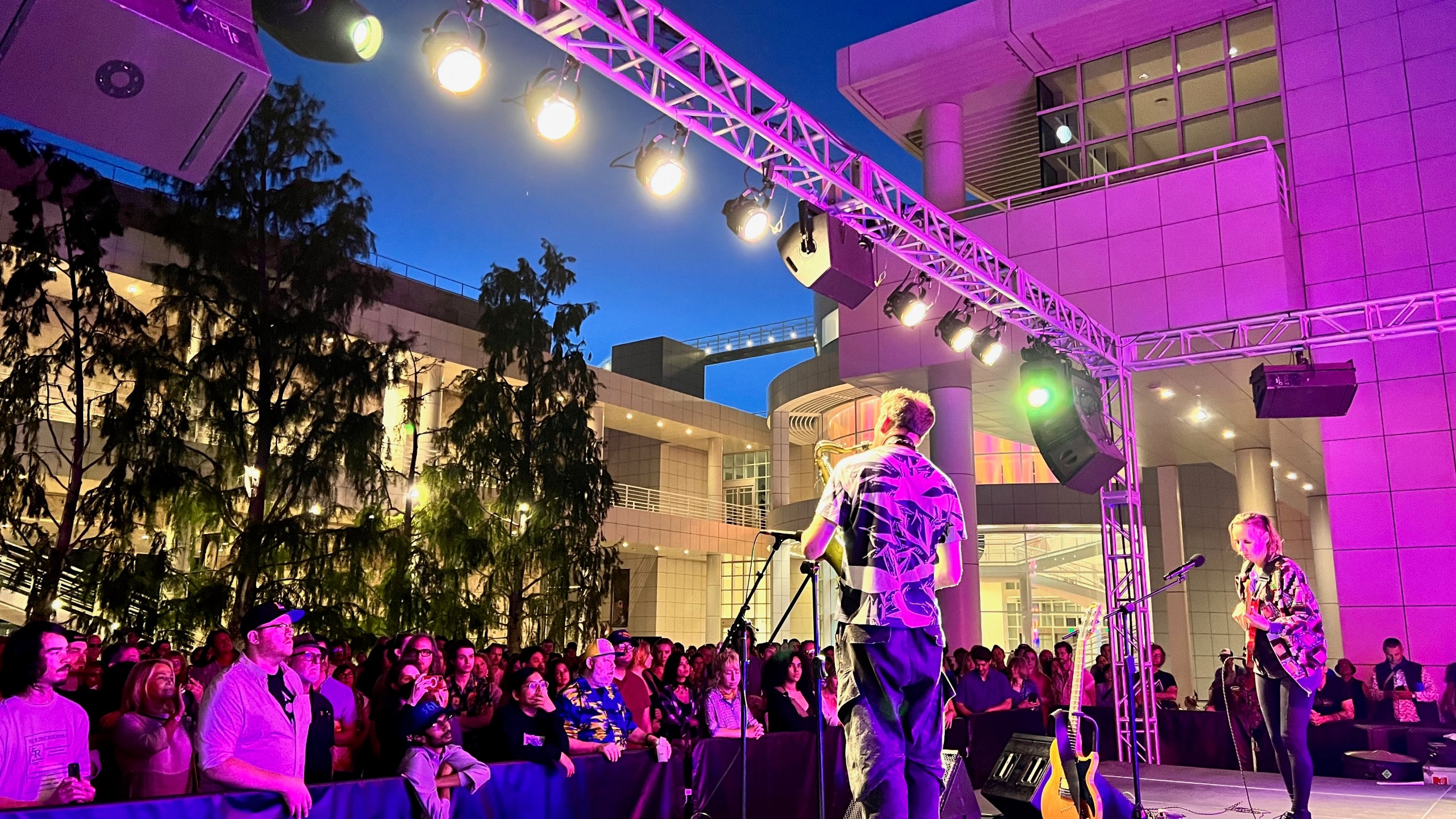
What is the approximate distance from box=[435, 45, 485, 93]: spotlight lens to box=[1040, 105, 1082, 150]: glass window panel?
10056 millimetres

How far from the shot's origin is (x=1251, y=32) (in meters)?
12.5

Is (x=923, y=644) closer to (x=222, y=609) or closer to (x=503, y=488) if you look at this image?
(x=222, y=609)

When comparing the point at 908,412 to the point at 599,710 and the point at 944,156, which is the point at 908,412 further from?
the point at 944,156

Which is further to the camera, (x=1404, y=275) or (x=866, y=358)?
(x=866, y=358)

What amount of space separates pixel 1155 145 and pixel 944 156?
2772 mm

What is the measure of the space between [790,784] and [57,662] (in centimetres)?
376

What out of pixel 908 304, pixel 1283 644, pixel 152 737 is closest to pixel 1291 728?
pixel 1283 644

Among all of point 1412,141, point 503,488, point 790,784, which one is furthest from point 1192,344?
point 503,488

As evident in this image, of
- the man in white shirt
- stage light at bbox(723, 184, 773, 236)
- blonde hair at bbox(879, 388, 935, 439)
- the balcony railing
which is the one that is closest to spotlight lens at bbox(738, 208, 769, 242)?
stage light at bbox(723, 184, 773, 236)

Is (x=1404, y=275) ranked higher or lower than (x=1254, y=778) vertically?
higher

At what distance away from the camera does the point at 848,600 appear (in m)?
3.00

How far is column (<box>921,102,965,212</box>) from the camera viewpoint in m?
13.2

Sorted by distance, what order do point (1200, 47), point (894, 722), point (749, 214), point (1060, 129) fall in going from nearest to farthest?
point (894, 722)
point (749, 214)
point (1200, 47)
point (1060, 129)

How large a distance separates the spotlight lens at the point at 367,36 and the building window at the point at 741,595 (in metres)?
27.0
